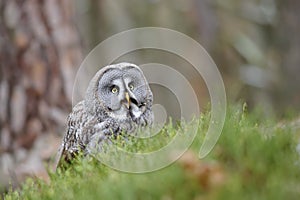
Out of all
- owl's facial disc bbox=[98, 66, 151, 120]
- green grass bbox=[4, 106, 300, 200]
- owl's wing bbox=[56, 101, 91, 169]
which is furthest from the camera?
owl's facial disc bbox=[98, 66, 151, 120]

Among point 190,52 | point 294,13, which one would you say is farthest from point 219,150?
point 190,52

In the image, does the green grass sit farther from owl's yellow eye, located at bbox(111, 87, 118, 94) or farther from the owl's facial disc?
owl's yellow eye, located at bbox(111, 87, 118, 94)

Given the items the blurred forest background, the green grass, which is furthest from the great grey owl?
the green grass

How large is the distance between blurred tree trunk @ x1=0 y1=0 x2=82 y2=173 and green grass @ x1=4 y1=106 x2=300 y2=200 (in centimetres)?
446

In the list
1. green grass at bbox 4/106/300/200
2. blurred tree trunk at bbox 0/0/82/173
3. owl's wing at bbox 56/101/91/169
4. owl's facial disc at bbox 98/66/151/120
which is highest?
blurred tree trunk at bbox 0/0/82/173

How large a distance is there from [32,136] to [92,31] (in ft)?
35.9

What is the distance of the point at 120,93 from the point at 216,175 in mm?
2473

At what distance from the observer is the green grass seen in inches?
148

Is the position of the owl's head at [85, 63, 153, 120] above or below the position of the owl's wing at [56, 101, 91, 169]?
above

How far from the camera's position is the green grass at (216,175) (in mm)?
3752

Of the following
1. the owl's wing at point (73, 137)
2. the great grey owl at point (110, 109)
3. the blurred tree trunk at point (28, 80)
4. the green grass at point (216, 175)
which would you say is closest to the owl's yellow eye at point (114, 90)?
the great grey owl at point (110, 109)

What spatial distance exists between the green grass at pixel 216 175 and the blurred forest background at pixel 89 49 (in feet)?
5.52

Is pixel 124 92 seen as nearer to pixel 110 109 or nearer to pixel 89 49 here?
pixel 110 109

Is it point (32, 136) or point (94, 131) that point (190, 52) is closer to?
point (32, 136)
